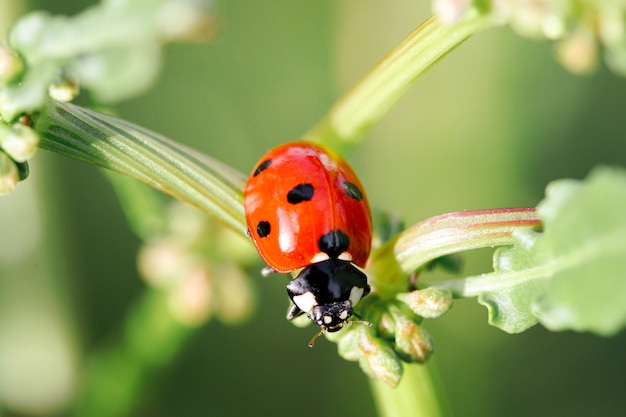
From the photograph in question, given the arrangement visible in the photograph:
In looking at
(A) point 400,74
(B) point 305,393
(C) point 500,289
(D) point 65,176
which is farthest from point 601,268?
(D) point 65,176

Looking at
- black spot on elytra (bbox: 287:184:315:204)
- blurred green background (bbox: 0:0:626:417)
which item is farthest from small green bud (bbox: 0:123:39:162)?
blurred green background (bbox: 0:0:626:417)

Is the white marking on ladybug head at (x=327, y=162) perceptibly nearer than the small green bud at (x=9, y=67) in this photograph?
No

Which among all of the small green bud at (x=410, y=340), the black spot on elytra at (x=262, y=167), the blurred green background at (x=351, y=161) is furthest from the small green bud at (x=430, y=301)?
the blurred green background at (x=351, y=161)

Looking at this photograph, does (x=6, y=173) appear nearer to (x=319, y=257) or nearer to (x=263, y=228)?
(x=263, y=228)

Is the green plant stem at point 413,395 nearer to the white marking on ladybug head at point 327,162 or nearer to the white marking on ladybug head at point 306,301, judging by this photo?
the white marking on ladybug head at point 306,301

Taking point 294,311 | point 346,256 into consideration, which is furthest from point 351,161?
point 346,256

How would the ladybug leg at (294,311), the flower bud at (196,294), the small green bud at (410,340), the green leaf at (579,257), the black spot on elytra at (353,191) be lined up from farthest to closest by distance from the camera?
the flower bud at (196,294)
the ladybug leg at (294,311)
the black spot on elytra at (353,191)
the small green bud at (410,340)
the green leaf at (579,257)

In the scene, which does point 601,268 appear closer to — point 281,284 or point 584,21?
point 584,21

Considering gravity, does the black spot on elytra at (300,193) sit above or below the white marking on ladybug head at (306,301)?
above
